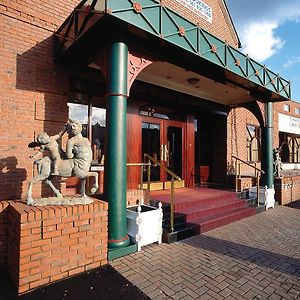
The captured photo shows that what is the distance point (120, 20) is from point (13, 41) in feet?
7.93

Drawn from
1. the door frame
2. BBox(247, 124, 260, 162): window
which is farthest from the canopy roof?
BBox(247, 124, 260, 162): window

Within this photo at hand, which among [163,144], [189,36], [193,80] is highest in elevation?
[189,36]

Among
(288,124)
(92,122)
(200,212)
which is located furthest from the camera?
(288,124)

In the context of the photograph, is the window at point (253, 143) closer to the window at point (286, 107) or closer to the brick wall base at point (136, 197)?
the window at point (286, 107)

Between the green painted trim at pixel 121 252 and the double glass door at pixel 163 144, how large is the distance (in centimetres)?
349

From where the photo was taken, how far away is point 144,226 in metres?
4.45

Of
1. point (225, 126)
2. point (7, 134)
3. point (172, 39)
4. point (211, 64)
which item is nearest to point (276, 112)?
point (225, 126)

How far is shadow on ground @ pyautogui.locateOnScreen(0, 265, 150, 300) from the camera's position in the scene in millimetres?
2979

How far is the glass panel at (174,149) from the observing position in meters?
8.62

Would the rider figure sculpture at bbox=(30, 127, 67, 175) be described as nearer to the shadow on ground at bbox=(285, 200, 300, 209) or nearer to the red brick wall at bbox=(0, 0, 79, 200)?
the red brick wall at bbox=(0, 0, 79, 200)

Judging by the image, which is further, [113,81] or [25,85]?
[25,85]

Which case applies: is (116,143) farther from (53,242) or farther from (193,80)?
(193,80)

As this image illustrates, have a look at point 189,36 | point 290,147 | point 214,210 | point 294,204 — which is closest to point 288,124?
point 290,147

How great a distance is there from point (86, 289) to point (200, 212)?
3421mm
